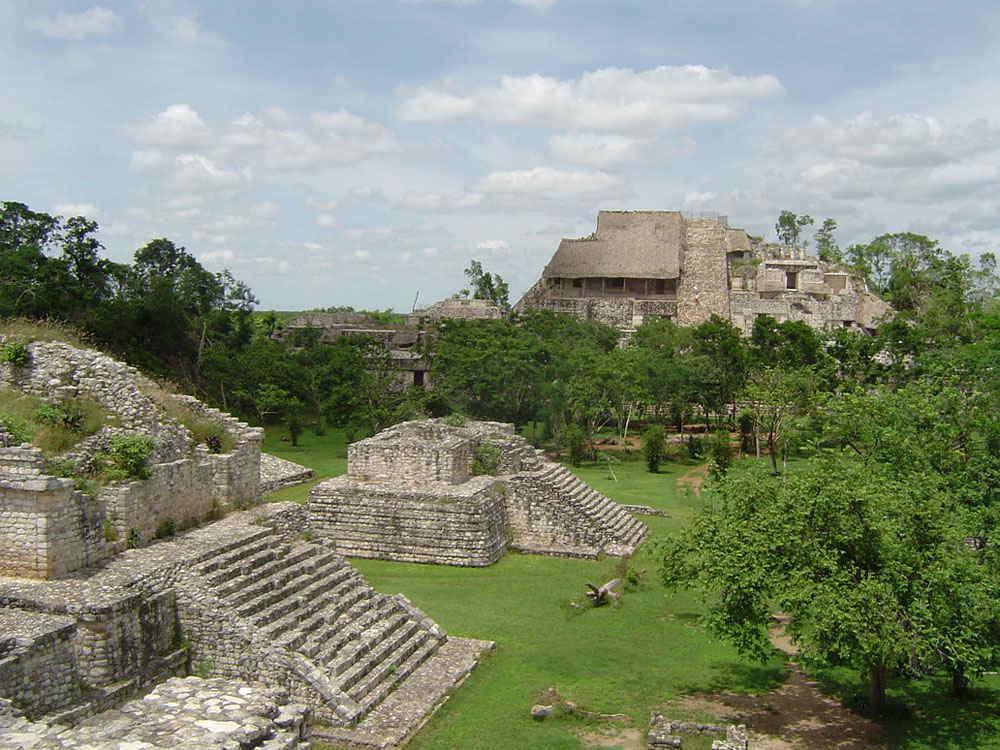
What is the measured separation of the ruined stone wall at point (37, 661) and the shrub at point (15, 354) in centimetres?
435

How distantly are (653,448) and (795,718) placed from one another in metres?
17.7

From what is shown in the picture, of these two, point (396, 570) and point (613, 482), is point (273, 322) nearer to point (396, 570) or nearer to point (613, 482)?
point (613, 482)

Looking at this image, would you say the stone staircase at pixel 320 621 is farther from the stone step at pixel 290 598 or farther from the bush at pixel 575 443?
the bush at pixel 575 443

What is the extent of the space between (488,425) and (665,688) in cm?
1156

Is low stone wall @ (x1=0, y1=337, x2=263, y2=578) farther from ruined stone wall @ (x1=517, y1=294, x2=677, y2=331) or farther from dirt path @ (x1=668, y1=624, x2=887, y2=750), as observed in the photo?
ruined stone wall @ (x1=517, y1=294, x2=677, y2=331)

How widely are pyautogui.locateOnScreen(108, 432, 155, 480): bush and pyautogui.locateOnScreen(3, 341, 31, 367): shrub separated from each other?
2113 millimetres

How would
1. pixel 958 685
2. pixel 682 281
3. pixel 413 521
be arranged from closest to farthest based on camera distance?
1. pixel 958 685
2. pixel 413 521
3. pixel 682 281

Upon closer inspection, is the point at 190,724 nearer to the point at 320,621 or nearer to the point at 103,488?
the point at 320,621

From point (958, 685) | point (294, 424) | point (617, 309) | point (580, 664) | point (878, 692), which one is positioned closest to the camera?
point (878, 692)

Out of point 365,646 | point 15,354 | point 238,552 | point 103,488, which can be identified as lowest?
point 365,646

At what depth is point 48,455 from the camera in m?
11.2

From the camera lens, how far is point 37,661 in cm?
896

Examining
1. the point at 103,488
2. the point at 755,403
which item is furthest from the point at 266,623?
the point at 755,403

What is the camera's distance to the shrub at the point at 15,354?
41.6ft
